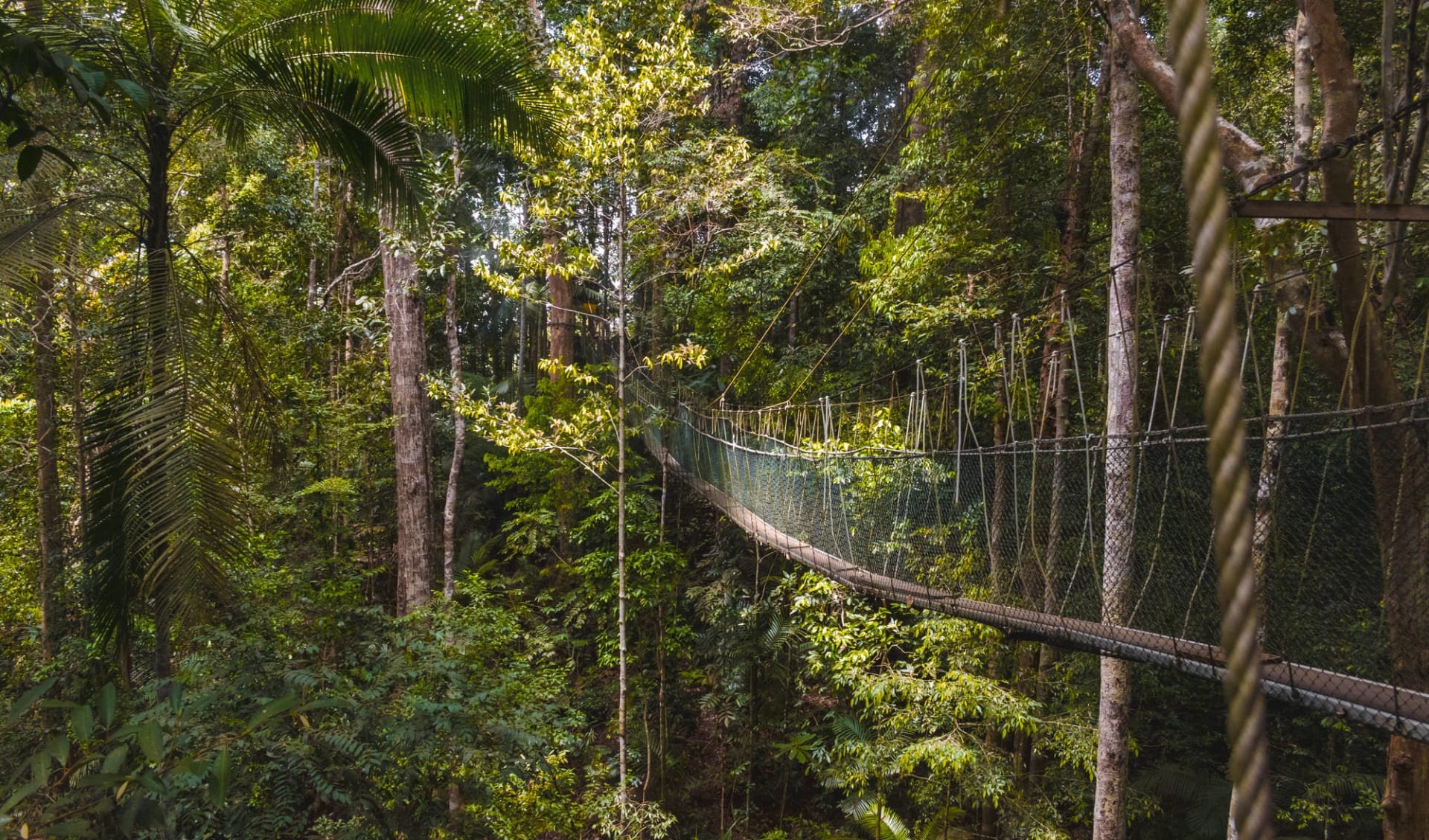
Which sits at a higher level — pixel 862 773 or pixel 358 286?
pixel 358 286

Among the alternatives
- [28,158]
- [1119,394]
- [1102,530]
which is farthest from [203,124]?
[1102,530]

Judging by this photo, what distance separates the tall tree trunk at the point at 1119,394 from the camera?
2.71 metres

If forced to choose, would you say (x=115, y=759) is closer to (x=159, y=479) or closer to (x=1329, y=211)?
(x=159, y=479)

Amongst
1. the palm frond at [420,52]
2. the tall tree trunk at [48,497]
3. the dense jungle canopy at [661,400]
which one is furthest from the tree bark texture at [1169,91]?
the tall tree trunk at [48,497]

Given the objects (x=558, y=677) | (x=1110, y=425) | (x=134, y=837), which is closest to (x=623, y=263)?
(x=558, y=677)

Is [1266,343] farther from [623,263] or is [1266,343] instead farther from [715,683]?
[715,683]

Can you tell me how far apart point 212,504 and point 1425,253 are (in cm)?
444

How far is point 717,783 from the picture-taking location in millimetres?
5449

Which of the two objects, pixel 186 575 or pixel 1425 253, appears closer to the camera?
pixel 186 575

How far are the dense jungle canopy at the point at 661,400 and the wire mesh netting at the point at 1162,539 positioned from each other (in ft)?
0.13

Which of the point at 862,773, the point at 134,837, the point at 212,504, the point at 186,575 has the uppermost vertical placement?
the point at 212,504

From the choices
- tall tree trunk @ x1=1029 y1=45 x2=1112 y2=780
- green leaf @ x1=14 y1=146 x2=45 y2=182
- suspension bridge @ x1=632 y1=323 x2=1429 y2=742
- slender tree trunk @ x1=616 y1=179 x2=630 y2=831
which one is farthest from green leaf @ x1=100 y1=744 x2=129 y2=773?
tall tree trunk @ x1=1029 y1=45 x2=1112 y2=780

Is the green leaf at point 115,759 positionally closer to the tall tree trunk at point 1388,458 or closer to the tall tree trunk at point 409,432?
the tall tree trunk at point 1388,458

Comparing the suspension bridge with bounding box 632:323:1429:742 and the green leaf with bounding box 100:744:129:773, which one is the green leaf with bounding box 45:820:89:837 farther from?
the suspension bridge with bounding box 632:323:1429:742
